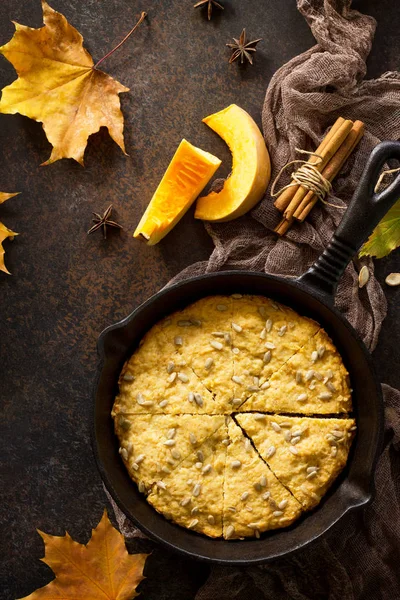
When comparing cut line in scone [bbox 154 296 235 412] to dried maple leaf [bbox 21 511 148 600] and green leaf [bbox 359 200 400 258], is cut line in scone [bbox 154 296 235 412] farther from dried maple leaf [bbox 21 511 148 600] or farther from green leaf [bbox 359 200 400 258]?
dried maple leaf [bbox 21 511 148 600]

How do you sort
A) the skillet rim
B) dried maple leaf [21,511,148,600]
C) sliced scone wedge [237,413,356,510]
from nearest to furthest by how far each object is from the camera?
the skillet rim < sliced scone wedge [237,413,356,510] < dried maple leaf [21,511,148,600]

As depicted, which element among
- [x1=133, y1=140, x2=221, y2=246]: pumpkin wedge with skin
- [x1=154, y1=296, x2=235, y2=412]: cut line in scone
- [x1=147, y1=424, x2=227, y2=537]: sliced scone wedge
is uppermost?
[x1=133, y1=140, x2=221, y2=246]: pumpkin wedge with skin

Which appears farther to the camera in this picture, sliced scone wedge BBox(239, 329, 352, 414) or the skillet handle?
sliced scone wedge BBox(239, 329, 352, 414)

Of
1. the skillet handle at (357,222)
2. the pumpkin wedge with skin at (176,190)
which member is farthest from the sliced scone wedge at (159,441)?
the pumpkin wedge with skin at (176,190)

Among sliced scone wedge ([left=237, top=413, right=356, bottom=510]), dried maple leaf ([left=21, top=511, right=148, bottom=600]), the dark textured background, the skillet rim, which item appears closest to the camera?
the skillet rim

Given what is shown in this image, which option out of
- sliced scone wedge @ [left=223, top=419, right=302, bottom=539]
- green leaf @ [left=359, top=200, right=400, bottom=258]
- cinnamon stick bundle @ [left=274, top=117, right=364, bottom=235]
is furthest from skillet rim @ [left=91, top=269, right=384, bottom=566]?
cinnamon stick bundle @ [left=274, top=117, right=364, bottom=235]

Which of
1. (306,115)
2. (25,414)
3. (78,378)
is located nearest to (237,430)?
(78,378)

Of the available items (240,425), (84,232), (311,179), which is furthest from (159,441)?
(311,179)
